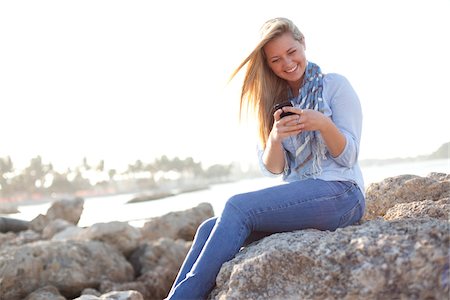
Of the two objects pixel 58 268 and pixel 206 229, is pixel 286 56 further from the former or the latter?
pixel 58 268

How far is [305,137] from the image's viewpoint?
3.28m

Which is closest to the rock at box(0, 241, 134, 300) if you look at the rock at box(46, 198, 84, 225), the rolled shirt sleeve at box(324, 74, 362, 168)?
the rolled shirt sleeve at box(324, 74, 362, 168)

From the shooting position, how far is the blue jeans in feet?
9.15

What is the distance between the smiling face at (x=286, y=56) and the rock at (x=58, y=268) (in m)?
4.67

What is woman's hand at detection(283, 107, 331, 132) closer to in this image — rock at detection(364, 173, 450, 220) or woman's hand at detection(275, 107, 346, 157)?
woman's hand at detection(275, 107, 346, 157)

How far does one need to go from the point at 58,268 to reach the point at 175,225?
4.75 m

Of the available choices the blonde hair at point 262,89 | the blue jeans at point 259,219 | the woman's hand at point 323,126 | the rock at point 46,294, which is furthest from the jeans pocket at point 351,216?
the rock at point 46,294

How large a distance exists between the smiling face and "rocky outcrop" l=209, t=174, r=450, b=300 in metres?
1.11

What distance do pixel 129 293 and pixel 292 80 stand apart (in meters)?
2.73

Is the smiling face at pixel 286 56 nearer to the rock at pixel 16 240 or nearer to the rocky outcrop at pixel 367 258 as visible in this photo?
the rocky outcrop at pixel 367 258

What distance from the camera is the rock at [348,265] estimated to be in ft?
7.18

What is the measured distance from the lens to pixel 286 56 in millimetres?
3445

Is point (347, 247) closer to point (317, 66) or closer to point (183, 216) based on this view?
point (317, 66)

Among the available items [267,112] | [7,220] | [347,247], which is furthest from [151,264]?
[7,220]
